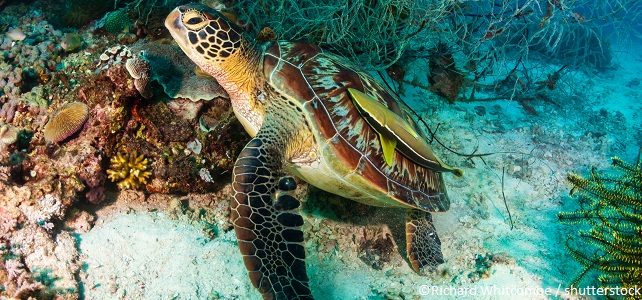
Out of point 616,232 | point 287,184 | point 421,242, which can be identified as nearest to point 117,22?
point 287,184

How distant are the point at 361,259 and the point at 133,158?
1865 millimetres

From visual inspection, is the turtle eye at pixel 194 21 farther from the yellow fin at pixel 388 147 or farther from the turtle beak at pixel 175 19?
the yellow fin at pixel 388 147

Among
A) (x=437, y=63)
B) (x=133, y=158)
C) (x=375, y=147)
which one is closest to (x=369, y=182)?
(x=375, y=147)

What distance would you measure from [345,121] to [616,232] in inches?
77.6

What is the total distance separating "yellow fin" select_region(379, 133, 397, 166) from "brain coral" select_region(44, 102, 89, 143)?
7.04 ft

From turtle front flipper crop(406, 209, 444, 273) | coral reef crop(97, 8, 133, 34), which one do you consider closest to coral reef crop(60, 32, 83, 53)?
coral reef crop(97, 8, 133, 34)

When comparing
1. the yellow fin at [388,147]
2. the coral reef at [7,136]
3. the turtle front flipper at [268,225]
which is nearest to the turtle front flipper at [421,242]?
the yellow fin at [388,147]

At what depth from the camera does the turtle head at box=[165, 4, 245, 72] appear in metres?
2.88

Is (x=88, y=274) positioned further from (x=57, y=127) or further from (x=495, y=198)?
(x=495, y=198)

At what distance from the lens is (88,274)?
2.27 meters

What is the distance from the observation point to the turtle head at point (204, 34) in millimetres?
2877

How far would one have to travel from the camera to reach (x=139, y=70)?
2.67 m

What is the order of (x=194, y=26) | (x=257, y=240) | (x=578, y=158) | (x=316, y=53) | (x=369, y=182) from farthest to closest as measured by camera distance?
1. (x=578, y=158)
2. (x=316, y=53)
3. (x=194, y=26)
4. (x=369, y=182)
5. (x=257, y=240)

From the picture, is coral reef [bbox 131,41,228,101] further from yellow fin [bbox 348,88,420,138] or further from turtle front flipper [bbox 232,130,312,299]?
yellow fin [bbox 348,88,420,138]
